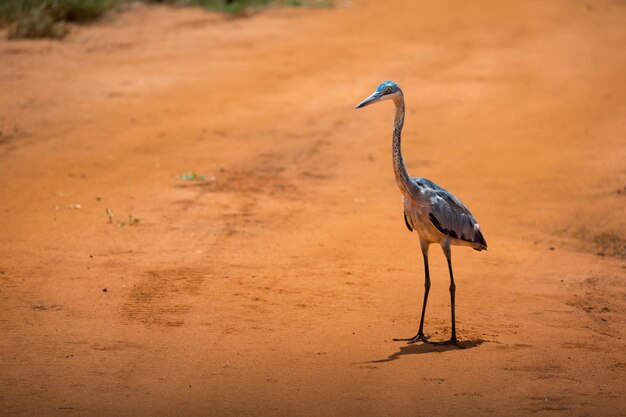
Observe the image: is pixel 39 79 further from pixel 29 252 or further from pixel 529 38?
pixel 529 38

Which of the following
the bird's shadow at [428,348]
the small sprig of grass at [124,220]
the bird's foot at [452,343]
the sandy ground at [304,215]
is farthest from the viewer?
the small sprig of grass at [124,220]

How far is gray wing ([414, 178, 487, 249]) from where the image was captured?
7578 mm

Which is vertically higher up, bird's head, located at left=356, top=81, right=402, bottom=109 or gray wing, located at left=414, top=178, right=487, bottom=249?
bird's head, located at left=356, top=81, right=402, bottom=109

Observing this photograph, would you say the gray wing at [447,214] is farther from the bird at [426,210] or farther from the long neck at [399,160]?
the long neck at [399,160]

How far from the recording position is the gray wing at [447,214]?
7578mm

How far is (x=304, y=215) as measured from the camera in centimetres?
1093

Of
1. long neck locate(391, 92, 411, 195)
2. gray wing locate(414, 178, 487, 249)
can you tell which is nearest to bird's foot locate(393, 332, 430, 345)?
gray wing locate(414, 178, 487, 249)

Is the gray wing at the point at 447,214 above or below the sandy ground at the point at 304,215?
above

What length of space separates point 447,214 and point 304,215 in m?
3.51

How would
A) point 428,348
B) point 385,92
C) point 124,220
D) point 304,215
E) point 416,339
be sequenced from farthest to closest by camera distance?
point 304,215, point 124,220, point 385,92, point 416,339, point 428,348

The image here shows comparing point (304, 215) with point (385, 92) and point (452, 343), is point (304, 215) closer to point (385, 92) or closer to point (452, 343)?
point (385, 92)

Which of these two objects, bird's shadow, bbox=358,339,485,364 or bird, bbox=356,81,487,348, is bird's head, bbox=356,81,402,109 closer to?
bird, bbox=356,81,487,348

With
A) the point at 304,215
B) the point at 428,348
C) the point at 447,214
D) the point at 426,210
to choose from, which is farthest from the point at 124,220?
the point at 428,348

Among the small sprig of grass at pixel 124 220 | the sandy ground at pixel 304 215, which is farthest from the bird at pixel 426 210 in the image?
the small sprig of grass at pixel 124 220
